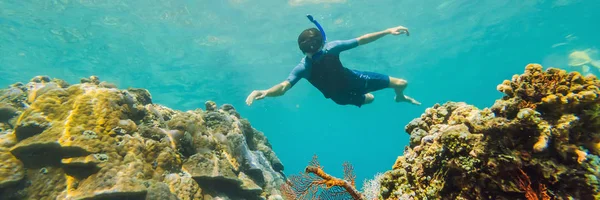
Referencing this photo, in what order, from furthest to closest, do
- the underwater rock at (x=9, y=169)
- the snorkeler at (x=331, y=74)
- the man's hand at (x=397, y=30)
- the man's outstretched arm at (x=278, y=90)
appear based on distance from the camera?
the man's hand at (x=397, y=30), the snorkeler at (x=331, y=74), the man's outstretched arm at (x=278, y=90), the underwater rock at (x=9, y=169)

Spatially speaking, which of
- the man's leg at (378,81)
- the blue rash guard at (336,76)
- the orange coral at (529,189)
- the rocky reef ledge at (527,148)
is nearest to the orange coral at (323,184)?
the rocky reef ledge at (527,148)

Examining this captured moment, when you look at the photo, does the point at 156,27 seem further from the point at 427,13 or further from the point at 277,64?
the point at 427,13

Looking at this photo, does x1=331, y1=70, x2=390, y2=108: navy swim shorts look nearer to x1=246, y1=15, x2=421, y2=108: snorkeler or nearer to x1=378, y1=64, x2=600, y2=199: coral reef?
x1=246, y1=15, x2=421, y2=108: snorkeler

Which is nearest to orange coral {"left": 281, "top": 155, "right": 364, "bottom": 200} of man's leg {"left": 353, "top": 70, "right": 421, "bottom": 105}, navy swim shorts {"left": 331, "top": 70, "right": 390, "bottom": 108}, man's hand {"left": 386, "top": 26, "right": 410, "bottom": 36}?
navy swim shorts {"left": 331, "top": 70, "right": 390, "bottom": 108}

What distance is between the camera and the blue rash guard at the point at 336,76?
21.0ft

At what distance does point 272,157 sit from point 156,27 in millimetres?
16229

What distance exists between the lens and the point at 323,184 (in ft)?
10.6

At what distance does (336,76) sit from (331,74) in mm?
163

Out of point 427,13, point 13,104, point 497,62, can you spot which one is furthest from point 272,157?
point 497,62

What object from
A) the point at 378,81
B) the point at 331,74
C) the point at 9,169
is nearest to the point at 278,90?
the point at 331,74

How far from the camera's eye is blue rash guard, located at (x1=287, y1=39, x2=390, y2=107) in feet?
21.0

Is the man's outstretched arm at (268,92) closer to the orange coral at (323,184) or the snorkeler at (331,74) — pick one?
the snorkeler at (331,74)

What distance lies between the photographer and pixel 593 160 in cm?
228

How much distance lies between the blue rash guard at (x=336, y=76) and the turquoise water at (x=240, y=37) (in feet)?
26.5
